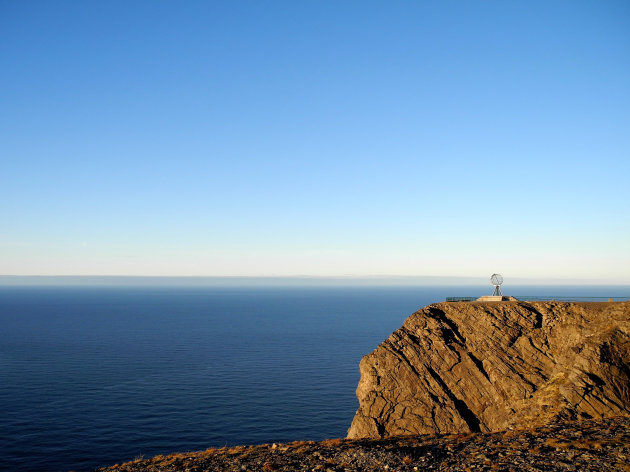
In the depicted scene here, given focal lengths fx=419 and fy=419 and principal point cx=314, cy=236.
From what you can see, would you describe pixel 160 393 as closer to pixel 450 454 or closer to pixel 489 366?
pixel 489 366

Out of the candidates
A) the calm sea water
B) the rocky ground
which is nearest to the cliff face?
the rocky ground

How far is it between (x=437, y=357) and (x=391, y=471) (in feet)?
76.5

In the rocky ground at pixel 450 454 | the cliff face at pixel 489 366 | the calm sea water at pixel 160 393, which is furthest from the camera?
the calm sea water at pixel 160 393

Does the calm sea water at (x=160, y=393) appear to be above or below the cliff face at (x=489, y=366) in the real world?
below

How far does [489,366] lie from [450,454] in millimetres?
20262

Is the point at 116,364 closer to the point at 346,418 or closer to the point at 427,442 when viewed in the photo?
the point at 346,418

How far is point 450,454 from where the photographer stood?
22.6 meters

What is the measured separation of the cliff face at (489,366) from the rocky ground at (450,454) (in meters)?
6.88

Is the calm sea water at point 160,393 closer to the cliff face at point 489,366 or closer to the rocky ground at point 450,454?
the cliff face at point 489,366

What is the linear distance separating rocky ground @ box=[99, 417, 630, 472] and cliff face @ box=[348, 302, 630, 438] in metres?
6.88

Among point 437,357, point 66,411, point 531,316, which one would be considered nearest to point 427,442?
point 437,357

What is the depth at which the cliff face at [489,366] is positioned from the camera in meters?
33.2

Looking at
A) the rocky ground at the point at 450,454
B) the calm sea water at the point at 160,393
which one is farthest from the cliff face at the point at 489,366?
the calm sea water at the point at 160,393

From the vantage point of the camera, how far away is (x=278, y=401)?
2756 inches
